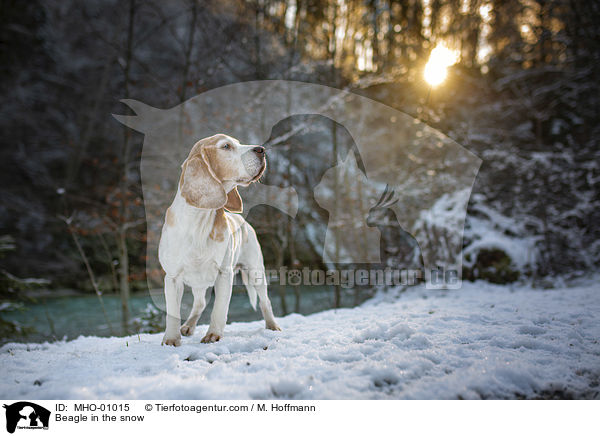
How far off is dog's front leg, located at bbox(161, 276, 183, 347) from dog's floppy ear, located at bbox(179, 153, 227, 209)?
591mm

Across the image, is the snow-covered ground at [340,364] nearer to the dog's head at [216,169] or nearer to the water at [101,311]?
the dog's head at [216,169]

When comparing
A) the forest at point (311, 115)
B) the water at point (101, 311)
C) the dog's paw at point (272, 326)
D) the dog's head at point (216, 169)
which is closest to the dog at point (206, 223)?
the dog's head at point (216, 169)

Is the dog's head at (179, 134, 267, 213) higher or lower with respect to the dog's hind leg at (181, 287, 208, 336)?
higher

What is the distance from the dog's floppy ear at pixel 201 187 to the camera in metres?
2.03

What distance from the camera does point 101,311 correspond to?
6309 mm

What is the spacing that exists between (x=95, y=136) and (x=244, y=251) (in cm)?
829

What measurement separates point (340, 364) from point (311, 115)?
519cm

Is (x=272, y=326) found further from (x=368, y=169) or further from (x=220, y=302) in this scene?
(x=368, y=169)

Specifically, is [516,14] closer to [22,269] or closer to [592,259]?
[592,259]

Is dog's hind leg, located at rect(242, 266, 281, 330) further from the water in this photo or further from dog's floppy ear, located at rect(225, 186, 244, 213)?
the water

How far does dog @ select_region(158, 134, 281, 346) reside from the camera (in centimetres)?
206

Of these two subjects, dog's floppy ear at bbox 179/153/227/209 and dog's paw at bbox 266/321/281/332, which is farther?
dog's paw at bbox 266/321/281/332
